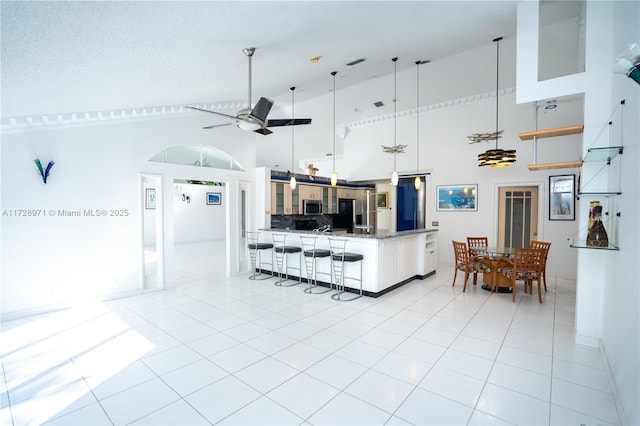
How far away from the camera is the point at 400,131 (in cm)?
823

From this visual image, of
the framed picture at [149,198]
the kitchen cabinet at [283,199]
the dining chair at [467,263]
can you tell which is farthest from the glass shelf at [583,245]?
the framed picture at [149,198]

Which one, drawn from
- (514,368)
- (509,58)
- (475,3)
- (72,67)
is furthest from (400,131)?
(72,67)

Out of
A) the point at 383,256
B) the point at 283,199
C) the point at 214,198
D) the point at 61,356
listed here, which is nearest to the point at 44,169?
→ the point at 61,356

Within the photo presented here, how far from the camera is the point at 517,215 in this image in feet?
22.4

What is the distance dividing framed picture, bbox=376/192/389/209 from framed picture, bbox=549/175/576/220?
4.01m

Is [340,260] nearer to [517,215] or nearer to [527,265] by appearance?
[527,265]

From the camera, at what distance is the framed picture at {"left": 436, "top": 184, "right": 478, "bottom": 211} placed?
23.7 feet

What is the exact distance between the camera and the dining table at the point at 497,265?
5.05 m

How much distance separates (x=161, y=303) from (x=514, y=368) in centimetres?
470

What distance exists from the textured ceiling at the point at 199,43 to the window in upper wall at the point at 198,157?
2.97ft

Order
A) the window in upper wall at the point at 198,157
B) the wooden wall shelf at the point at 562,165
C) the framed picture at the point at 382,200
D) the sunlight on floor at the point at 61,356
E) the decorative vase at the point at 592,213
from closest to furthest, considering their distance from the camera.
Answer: the sunlight on floor at the point at 61,356 → the decorative vase at the point at 592,213 → the wooden wall shelf at the point at 562,165 → the window in upper wall at the point at 198,157 → the framed picture at the point at 382,200

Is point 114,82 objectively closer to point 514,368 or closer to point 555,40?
point 514,368

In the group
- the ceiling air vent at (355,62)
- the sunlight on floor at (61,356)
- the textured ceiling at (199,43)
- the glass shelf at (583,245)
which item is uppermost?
the ceiling air vent at (355,62)

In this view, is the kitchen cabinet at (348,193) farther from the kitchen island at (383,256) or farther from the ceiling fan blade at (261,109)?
the ceiling fan blade at (261,109)
